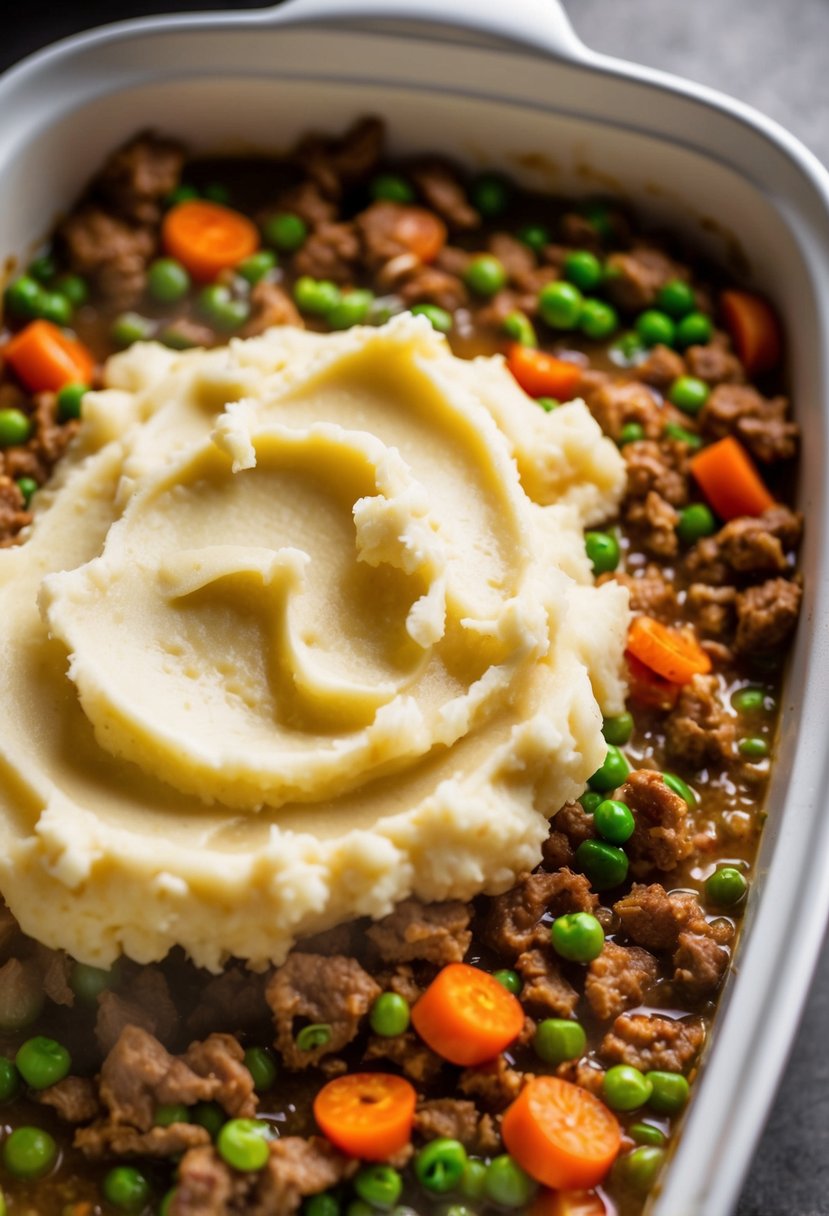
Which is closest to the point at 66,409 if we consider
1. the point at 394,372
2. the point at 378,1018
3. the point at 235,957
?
the point at 394,372

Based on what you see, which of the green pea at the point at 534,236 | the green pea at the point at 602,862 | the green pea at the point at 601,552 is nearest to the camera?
the green pea at the point at 602,862

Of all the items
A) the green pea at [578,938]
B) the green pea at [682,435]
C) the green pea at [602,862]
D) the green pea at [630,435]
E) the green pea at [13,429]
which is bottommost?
the green pea at [13,429]

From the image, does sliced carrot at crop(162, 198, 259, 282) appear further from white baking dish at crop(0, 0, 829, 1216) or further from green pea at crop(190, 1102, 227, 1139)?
green pea at crop(190, 1102, 227, 1139)

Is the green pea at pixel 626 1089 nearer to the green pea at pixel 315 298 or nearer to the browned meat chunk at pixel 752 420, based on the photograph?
the browned meat chunk at pixel 752 420

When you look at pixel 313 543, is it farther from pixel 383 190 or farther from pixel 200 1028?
pixel 383 190

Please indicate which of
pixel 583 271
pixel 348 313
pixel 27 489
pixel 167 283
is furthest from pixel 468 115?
pixel 27 489

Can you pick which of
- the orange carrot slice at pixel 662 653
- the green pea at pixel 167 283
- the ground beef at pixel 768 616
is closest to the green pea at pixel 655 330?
the ground beef at pixel 768 616

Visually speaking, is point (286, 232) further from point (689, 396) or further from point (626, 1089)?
point (626, 1089)
